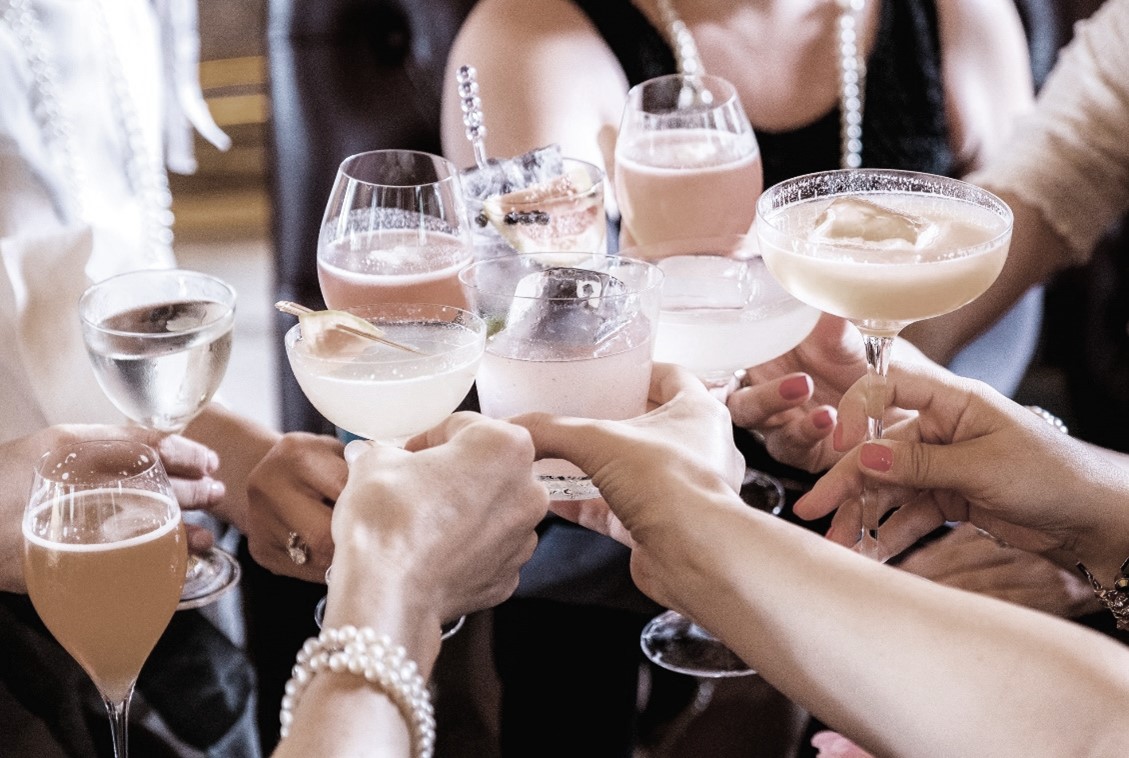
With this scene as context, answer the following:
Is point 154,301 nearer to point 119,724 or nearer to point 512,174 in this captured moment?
point 512,174

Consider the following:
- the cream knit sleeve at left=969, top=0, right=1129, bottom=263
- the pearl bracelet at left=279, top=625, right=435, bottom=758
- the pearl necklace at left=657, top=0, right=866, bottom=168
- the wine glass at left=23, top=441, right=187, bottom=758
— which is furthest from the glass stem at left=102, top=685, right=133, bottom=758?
the cream knit sleeve at left=969, top=0, right=1129, bottom=263

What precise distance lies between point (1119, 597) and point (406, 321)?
0.70 metres

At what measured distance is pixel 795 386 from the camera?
1.32 metres

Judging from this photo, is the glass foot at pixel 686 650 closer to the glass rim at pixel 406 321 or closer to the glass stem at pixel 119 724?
the glass rim at pixel 406 321

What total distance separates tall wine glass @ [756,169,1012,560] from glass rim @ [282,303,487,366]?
11.0 inches

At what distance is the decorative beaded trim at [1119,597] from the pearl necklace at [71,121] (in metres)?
1.75

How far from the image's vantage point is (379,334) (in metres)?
1.01

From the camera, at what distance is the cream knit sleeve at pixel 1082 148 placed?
2.05m

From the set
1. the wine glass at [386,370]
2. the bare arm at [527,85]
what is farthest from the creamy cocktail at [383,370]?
the bare arm at [527,85]

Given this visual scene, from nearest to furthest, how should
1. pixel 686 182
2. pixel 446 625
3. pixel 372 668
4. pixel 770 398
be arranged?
pixel 372 668, pixel 446 625, pixel 770 398, pixel 686 182

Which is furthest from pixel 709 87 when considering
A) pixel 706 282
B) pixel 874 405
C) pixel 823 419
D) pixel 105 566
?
pixel 105 566

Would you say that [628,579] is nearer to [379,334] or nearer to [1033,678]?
[379,334]

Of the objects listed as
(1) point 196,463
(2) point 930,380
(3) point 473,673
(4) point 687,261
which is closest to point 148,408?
(1) point 196,463

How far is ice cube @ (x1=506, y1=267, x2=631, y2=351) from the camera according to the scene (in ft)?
3.36
